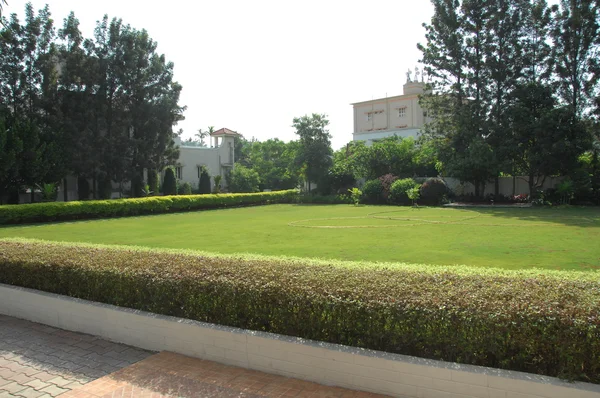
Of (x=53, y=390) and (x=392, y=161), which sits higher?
(x=392, y=161)

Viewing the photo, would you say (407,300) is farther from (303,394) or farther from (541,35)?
(541,35)

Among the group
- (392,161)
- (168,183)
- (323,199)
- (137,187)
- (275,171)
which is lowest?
(323,199)

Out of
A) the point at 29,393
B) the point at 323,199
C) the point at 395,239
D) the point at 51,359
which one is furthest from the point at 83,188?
the point at 29,393

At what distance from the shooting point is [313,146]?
34.9 meters

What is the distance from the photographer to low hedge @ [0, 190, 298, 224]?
18.4 meters

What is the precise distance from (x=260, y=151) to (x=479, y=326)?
170 feet

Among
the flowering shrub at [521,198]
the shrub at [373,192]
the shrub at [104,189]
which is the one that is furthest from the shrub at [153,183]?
the flowering shrub at [521,198]

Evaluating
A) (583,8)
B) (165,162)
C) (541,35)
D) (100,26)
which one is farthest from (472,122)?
(100,26)

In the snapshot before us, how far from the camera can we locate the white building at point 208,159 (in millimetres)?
38938

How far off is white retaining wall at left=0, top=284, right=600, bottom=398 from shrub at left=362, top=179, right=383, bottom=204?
84.1ft

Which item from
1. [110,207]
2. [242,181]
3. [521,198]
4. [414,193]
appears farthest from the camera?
[242,181]

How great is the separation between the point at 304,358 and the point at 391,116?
4698 centimetres

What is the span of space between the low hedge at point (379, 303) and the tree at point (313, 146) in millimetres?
29526

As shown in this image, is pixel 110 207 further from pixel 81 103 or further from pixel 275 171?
pixel 275 171
